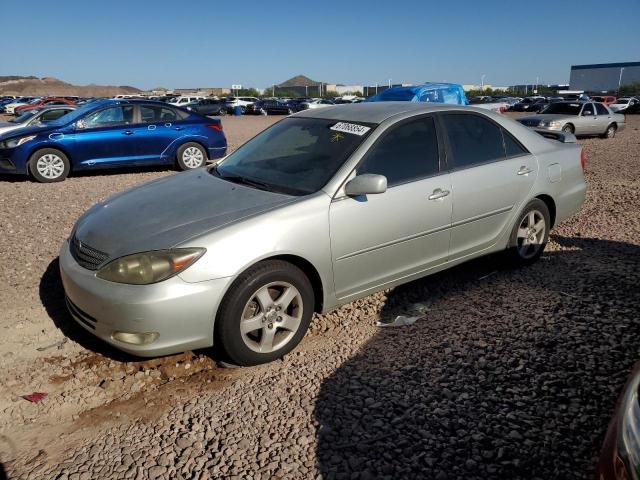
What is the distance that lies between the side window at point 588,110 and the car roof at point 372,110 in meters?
15.6

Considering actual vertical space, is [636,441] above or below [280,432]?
above

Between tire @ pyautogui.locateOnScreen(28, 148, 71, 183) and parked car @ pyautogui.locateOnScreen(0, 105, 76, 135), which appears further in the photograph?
parked car @ pyautogui.locateOnScreen(0, 105, 76, 135)

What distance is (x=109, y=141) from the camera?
9328 mm

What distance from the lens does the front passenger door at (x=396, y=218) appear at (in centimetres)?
346

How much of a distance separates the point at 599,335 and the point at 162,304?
2.94 metres

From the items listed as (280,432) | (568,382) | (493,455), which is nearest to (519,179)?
(568,382)

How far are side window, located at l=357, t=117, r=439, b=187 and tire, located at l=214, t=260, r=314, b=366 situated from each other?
3.10 feet

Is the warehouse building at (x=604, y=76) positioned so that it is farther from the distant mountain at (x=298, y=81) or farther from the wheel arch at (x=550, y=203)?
the wheel arch at (x=550, y=203)

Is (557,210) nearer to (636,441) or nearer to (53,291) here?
(636,441)

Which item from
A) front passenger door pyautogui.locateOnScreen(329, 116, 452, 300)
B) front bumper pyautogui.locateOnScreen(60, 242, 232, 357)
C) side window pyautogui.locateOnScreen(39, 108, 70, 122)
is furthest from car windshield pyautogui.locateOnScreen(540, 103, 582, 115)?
front bumper pyautogui.locateOnScreen(60, 242, 232, 357)

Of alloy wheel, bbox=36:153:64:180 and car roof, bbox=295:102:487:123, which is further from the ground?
car roof, bbox=295:102:487:123

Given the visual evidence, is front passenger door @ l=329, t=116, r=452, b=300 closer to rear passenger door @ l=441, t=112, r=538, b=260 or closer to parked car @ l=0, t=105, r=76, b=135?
rear passenger door @ l=441, t=112, r=538, b=260

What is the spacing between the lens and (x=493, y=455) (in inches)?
96.6

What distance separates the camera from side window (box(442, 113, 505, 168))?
4.16 m
